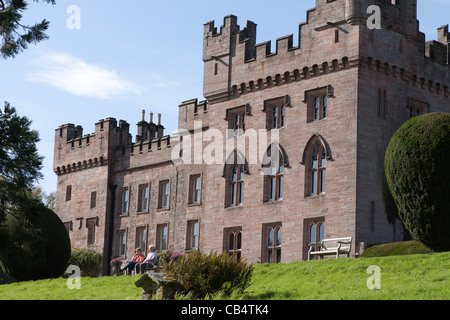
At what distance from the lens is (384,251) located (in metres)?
27.5

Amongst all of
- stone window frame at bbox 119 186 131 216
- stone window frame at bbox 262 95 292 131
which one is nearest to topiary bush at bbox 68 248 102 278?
stone window frame at bbox 119 186 131 216

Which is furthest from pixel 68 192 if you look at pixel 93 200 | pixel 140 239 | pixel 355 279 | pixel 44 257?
pixel 355 279

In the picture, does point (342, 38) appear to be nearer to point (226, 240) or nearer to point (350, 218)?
point (350, 218)

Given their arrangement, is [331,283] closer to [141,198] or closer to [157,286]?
[157,286]

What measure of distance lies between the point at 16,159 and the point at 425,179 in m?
11.8

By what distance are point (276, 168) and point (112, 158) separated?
14623 mm

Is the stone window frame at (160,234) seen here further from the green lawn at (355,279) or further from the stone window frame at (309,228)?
the green lawn at (355,279)

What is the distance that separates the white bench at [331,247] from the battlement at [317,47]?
21.7ft

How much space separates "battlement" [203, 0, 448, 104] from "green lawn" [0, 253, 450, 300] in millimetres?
9819

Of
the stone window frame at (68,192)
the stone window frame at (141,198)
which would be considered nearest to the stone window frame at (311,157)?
the stone window frame at (141,198)

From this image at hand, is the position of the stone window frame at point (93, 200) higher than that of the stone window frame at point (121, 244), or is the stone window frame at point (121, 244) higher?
the stone window frame at point (93, 200)

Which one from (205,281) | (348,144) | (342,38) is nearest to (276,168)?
(348,144)

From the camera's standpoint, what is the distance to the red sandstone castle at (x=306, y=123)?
101 feet

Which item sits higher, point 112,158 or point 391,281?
point 112,158
